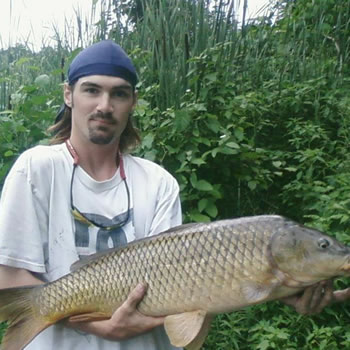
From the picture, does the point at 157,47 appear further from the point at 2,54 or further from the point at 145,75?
the point at 2,54

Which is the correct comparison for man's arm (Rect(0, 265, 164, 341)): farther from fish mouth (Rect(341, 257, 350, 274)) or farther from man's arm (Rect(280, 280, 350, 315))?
fish mouth (Rect(341, 257, 350, 274))

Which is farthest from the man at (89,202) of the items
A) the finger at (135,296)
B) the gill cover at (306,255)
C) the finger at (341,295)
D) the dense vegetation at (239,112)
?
the dense vegetation at (239,112)

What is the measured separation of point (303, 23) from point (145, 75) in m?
1.41

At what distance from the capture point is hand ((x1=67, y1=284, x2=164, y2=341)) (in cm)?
165

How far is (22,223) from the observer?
1.72 m

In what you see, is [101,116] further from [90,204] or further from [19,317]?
[19,317]

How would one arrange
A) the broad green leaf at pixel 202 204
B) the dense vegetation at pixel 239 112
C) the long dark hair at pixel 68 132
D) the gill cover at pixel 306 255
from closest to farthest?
the gill cover at pixel 306 255 → the long dark hair at pixel 68 132 → the dense vegetation at pixel 239 112 → the broad green leaf at pixel 202 204

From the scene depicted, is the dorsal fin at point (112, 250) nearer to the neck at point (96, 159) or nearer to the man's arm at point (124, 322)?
the man's arm at point (124, 322)

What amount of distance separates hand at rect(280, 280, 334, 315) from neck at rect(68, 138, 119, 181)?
23.8 inches

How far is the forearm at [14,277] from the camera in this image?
1.73 metres

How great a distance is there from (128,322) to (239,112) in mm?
2409

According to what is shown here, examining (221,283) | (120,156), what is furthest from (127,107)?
(221,283)

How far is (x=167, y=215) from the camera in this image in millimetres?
1849

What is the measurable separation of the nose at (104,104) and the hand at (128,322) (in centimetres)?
51
